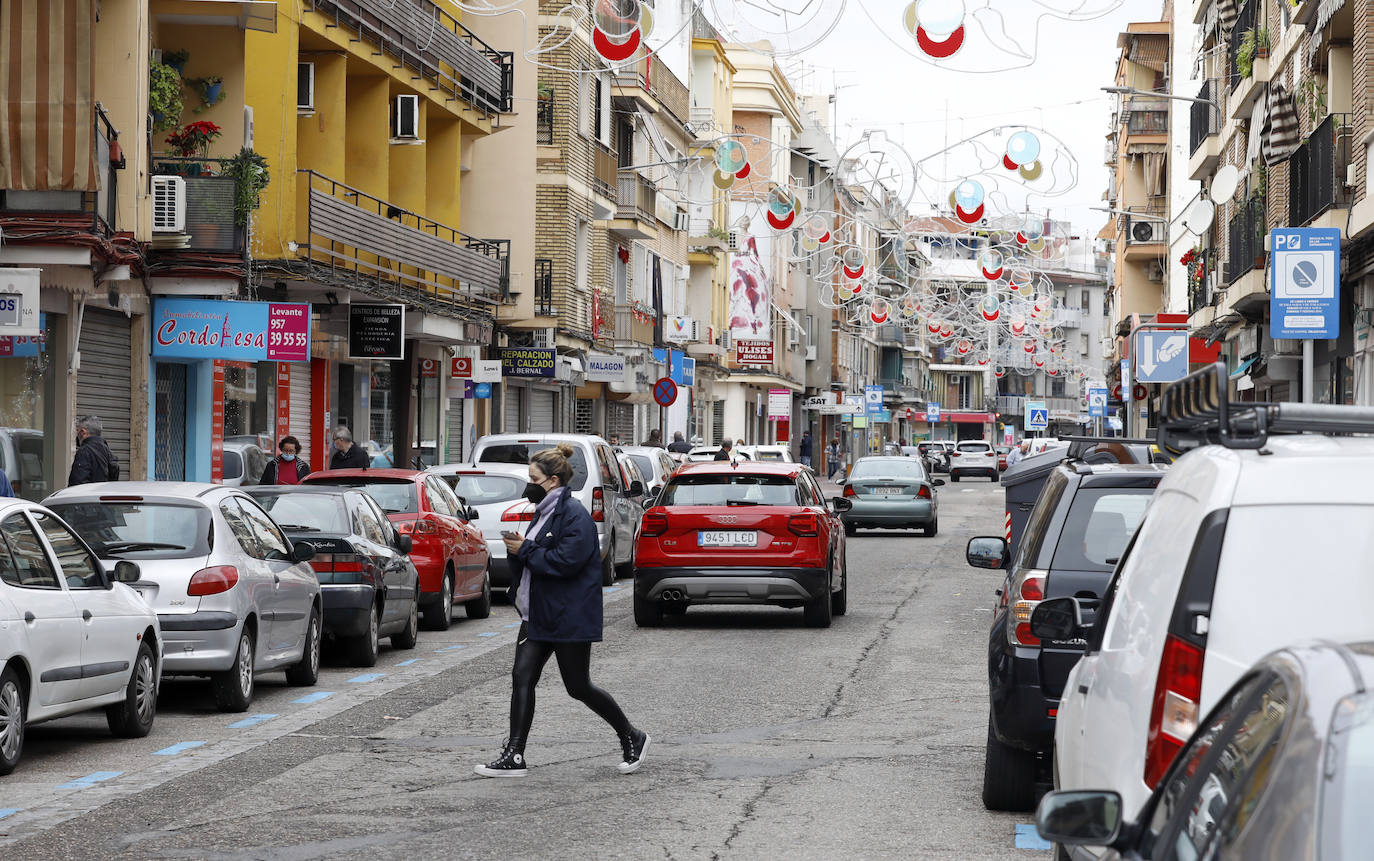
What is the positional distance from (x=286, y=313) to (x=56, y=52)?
445cm

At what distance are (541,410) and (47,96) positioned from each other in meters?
28.6

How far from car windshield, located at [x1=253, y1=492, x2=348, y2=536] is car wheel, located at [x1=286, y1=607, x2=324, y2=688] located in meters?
1.65

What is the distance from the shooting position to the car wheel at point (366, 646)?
16078mm

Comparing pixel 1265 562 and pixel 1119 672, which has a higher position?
pixel 1265 562

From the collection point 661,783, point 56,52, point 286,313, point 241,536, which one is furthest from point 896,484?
point 661,783

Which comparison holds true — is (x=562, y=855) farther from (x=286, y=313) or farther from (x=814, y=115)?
(x=814, y=115)

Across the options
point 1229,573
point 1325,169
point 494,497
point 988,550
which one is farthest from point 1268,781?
point 1325,169

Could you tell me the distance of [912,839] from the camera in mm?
8617

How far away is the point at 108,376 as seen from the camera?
25.3 meters

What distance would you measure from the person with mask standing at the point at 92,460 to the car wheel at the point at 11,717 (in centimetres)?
1086

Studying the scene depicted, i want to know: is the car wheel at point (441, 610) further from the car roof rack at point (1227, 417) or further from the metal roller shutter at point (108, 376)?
the car roof rack at point (1227, 417)

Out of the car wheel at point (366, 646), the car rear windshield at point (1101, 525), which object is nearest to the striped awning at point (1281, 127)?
the car wheel at point (366, 646)

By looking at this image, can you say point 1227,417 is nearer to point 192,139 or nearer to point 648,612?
point 648,612

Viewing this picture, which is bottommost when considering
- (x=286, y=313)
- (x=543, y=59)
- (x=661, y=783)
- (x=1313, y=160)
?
(x=661, y=783)
